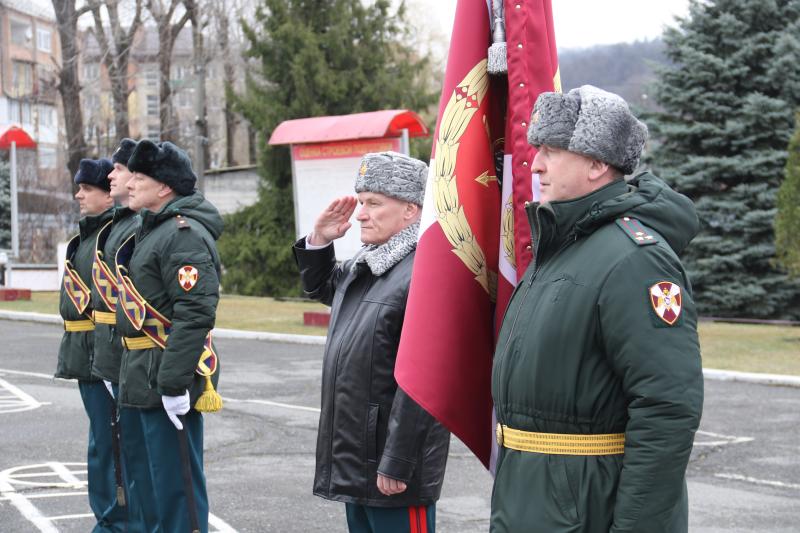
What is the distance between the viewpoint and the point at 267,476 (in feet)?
26.1

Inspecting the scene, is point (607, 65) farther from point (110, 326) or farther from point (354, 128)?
point (110, 326)

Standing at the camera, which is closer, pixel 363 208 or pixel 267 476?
pixel 363 208

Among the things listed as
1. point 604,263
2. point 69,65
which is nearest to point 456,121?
point 604,263

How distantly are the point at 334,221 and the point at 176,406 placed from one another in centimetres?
123

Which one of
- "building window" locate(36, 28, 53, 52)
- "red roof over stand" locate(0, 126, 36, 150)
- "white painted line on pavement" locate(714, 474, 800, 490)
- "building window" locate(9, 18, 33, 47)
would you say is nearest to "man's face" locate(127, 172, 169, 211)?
"white painted line on pavement" locate(714, 474, 800, 490)

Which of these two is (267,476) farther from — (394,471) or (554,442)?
(554,442)

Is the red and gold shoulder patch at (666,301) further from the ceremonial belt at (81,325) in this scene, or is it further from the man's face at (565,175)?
the ceremonial belt at (81,325)

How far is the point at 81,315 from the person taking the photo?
659 cm

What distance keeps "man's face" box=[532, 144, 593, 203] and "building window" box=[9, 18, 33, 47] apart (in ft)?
263

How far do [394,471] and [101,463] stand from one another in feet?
9.03

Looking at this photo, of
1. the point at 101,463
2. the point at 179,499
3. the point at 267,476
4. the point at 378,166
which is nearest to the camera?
the point at 378,166

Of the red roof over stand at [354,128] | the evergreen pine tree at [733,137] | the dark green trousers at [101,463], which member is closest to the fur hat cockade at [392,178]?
the dark green trousers at [101,463]

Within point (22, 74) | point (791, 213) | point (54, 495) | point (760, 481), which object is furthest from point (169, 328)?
point (22, 74)

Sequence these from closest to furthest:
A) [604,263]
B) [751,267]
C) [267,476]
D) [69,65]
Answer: [604,263]
[267,476]
[751,267]
[69,65]
